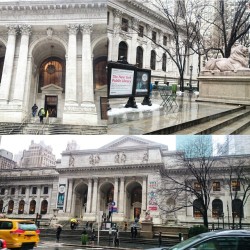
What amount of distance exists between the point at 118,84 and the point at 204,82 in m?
5.97

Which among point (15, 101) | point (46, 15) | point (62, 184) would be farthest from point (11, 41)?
point (62, 184)

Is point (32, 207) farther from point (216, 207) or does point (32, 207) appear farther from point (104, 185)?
point (216, 207)

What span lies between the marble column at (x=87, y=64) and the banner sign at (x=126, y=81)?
5816 millimetres

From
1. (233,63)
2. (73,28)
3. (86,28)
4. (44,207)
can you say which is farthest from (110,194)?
(233,63)

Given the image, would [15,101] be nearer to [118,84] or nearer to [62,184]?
[118,84]

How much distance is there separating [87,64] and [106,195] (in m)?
24.4

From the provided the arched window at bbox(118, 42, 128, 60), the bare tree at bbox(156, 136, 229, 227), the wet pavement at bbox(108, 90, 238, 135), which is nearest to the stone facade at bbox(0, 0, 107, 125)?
the arched window at bbox(118, 42, 128, 60)

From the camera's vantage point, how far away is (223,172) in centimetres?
2730

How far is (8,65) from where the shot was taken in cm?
1778

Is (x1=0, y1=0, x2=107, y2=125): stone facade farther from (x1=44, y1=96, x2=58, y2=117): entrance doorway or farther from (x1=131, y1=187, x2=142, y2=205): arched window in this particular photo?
(x1=131, y1=187, x2=142, y2=205): arched window

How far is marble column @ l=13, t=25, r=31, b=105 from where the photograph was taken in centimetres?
1700

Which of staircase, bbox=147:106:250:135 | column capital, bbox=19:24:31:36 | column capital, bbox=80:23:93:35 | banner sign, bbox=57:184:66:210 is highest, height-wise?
column capital, bbox=19:24:31:36

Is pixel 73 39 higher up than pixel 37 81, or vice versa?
pixel 73 39

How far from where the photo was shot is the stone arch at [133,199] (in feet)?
117
